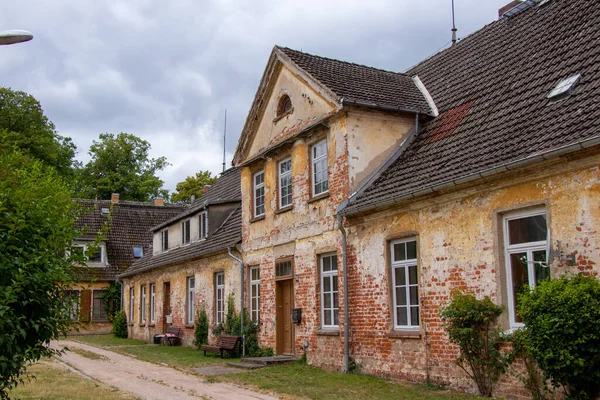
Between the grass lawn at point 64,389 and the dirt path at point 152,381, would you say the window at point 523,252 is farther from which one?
the grass lawn at point 64,389

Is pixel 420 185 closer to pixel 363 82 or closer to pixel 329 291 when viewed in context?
pixel 329 291

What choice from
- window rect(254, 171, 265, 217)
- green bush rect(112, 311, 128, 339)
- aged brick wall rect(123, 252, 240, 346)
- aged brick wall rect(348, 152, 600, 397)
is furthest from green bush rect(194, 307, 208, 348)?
green bush rect(112, 311, 128, 339)

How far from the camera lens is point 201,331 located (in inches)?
924

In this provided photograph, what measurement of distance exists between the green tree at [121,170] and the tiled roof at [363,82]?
120ft

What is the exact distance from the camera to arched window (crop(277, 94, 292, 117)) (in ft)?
60.8

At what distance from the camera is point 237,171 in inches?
1094

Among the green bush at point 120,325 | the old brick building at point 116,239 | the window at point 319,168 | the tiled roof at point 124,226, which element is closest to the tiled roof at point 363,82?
the window at point 319,168

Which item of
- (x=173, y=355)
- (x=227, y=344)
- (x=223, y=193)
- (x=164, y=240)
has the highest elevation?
(x=223, y=193)

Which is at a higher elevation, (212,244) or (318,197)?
(318,197)

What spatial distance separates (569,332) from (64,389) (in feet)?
29.6

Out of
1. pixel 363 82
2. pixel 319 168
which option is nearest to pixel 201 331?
pixel 319 168

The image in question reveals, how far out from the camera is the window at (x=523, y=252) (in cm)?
→ 1038

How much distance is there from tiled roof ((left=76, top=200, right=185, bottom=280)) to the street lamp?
32068mm

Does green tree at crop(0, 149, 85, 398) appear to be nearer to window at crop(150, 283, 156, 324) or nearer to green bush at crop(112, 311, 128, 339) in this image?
window at crop(150, 283, 156, 324)
